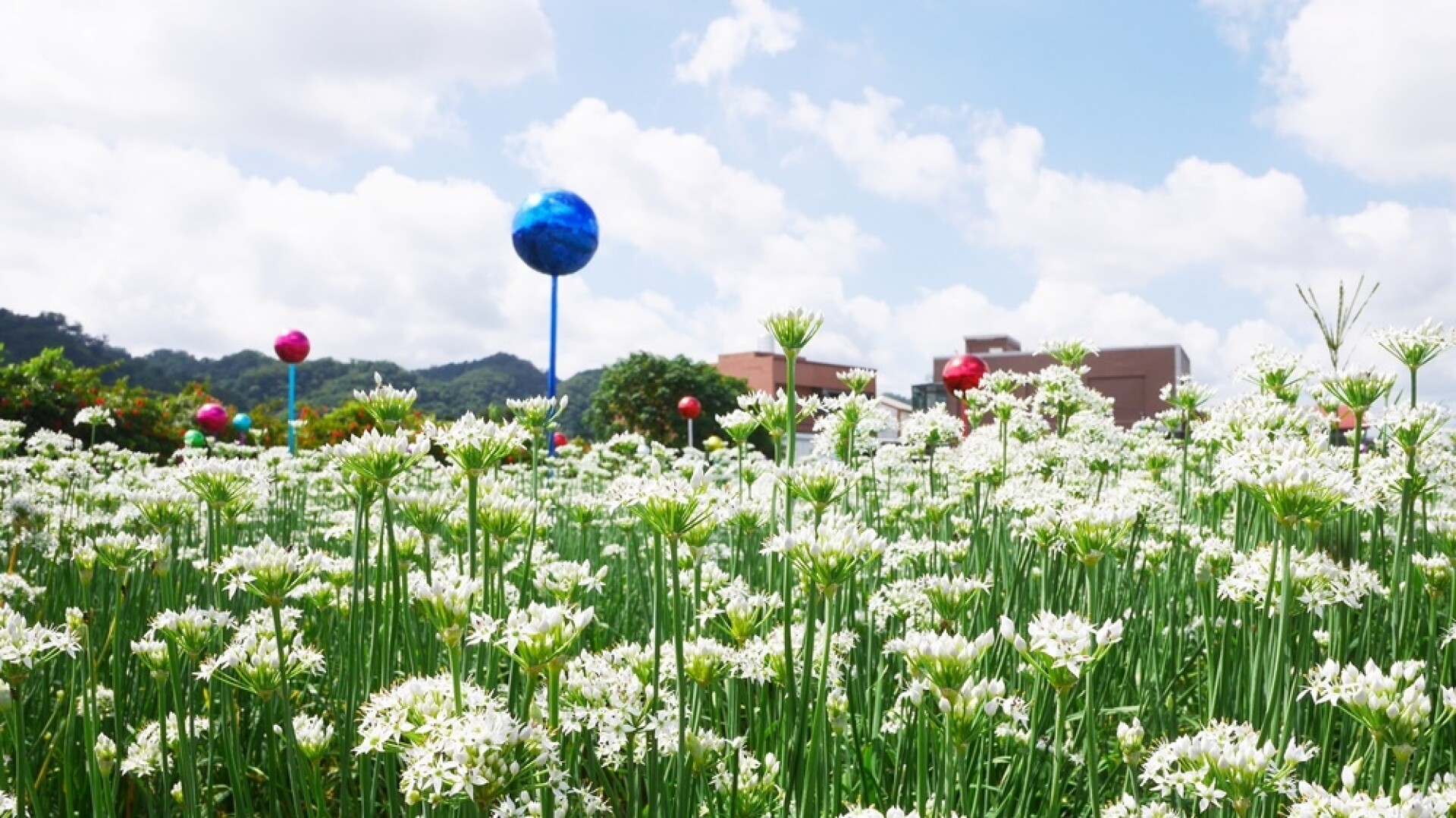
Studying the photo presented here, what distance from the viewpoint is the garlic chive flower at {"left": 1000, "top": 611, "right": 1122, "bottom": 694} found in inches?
76.4

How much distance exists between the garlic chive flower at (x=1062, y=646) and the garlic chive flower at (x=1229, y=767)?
12.1 inches

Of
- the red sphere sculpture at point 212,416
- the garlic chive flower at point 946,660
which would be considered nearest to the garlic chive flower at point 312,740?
the garlic chive flower at point 946,660

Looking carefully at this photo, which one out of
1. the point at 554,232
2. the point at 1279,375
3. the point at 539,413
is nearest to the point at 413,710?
the point at 539,413

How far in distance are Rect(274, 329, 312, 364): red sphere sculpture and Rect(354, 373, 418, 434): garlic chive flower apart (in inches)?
579

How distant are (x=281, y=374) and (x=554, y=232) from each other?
10517cm

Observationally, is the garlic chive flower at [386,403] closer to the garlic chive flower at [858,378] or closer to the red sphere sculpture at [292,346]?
the garlic chive flower at [858,378]

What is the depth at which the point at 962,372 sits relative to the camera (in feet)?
35.2

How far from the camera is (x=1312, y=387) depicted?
4.74 m

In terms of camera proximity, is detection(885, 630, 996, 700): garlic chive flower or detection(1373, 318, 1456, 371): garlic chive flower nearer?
detection(885, 630, 996, 700): garlic chive flower

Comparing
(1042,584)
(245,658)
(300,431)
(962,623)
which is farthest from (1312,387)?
(300,431)

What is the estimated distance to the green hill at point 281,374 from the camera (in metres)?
64.9

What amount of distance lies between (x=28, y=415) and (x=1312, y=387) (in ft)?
67.5

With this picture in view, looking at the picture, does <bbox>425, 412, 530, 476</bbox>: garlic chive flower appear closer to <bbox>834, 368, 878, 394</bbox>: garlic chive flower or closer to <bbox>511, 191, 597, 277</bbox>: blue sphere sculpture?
<bbox>834, 368, 878, 394</bbox>: garlic chive flower

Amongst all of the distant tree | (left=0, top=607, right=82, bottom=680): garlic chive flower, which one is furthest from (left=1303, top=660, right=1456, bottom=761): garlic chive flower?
the distant tree
